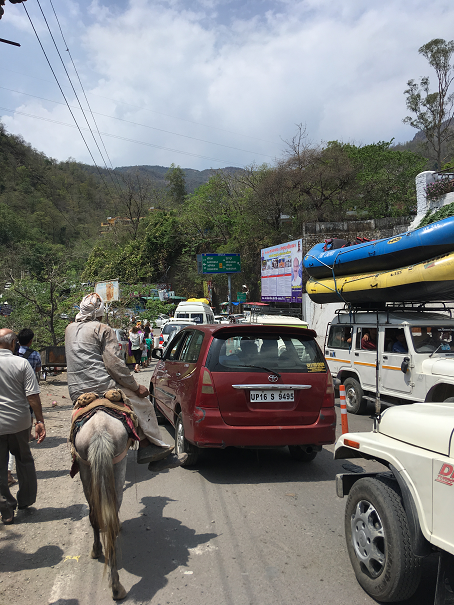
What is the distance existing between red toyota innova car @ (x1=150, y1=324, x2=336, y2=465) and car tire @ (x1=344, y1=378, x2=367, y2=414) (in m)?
3.98

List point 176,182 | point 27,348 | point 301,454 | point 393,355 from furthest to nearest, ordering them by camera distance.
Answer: point 176,182 → point 393,355 → point 27,348 → point 301,454

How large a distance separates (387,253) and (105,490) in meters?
7.20

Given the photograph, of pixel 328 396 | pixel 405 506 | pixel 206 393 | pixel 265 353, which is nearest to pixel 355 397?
Answer: pixel 328 396

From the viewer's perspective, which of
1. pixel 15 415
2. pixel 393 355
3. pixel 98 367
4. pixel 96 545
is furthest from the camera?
pixel 393 355

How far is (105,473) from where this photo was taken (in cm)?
316

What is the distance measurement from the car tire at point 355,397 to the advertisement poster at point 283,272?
17182 mm

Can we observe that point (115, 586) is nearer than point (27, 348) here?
Yes

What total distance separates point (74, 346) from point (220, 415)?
191cm

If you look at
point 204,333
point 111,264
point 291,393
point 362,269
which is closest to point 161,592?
point 291,393

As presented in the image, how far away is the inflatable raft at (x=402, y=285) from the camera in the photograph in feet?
24.9

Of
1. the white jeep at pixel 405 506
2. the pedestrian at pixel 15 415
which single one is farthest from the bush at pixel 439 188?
the pedestrian at pixel 15 415

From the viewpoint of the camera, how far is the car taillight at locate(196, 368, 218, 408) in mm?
5090

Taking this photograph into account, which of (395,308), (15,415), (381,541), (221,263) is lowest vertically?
(381,541)

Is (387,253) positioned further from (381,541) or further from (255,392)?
(381,541)
